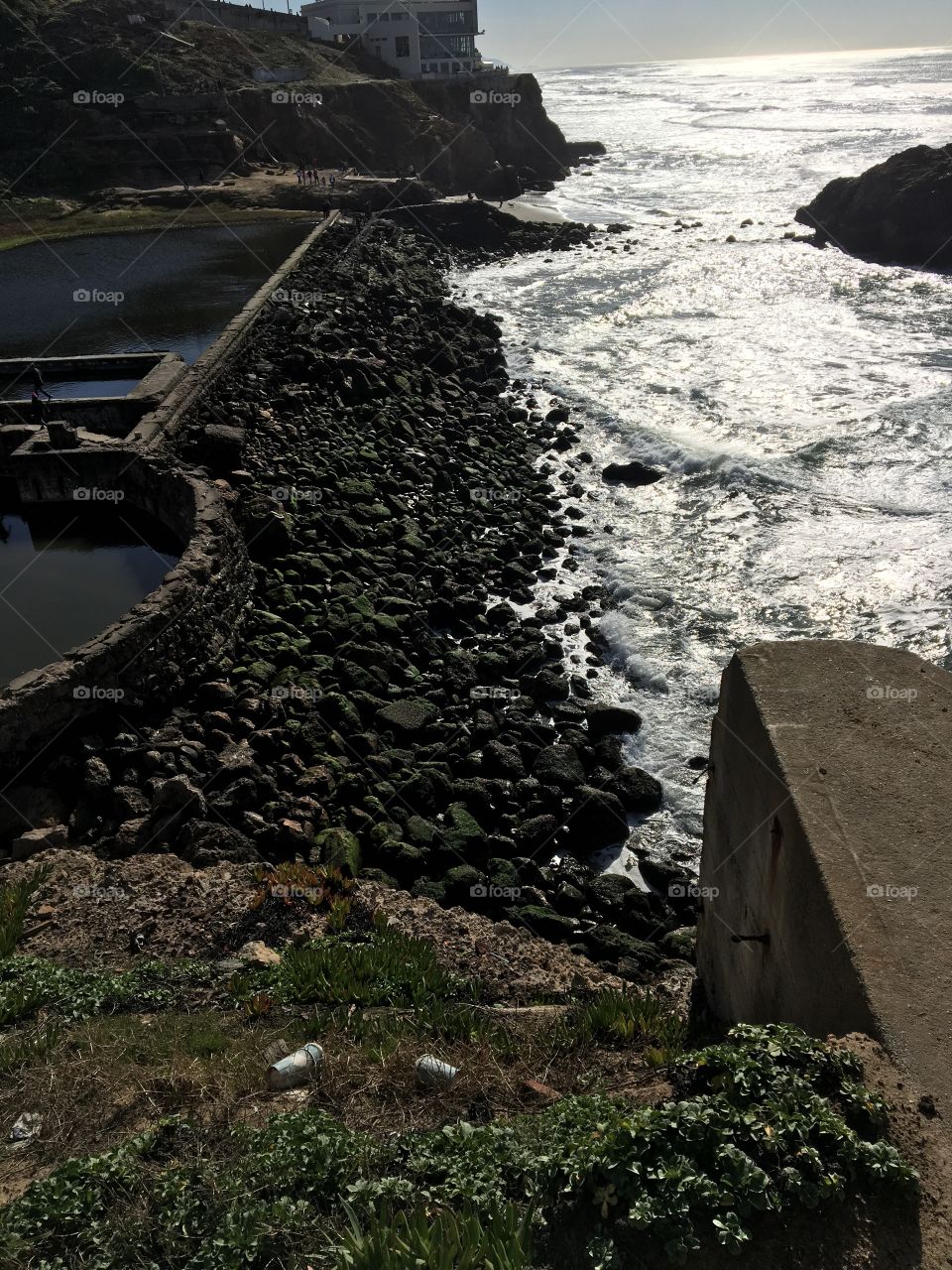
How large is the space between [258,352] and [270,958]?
1898cm

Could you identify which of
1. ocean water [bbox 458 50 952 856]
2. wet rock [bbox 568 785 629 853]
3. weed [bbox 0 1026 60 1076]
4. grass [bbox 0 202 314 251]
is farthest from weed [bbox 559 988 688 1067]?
grass [bbox 0 202 314 251]

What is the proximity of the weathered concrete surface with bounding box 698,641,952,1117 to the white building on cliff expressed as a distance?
73841 mm

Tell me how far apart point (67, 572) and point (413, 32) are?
6889cm

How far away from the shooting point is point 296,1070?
19.0 ft

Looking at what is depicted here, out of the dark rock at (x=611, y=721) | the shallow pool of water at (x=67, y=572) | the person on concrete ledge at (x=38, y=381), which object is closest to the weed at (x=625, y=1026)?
the dark rock at (x=611, y=721)

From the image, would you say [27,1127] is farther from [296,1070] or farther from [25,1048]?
[296,1070]

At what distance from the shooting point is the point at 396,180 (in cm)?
4903

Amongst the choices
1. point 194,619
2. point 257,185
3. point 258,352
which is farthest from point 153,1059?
point 257,185

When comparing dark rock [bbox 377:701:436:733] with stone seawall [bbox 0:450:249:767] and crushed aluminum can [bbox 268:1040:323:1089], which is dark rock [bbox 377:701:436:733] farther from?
crushed aluminum can [bbox 268:1040:323:1089]

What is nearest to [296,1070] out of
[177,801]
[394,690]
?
[177,801]

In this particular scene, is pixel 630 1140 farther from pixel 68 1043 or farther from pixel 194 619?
pixel 194 619

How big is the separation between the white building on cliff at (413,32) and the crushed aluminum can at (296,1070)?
75.5m

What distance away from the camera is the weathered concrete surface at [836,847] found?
15.7ft

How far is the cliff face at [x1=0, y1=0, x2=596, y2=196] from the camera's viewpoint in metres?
50.3
